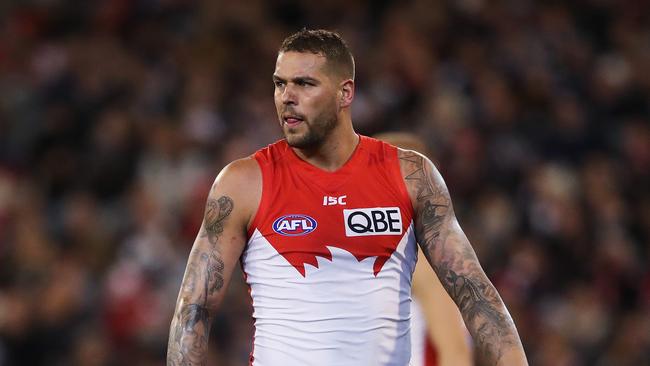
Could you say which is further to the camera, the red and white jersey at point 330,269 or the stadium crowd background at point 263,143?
the stadium crowd background at point 263,143

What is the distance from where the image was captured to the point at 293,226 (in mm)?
4754

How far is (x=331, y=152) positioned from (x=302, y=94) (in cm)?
32

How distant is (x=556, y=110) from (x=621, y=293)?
198cm

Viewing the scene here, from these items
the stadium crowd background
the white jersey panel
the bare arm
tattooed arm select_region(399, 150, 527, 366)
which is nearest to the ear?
tattooed arm select_region(399, 150, 527, 366)

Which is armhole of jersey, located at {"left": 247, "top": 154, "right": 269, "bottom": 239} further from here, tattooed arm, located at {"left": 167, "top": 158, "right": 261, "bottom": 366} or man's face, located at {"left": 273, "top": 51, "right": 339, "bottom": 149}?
man's face, located at {"left": 273, "top": 51, "right": 339, "bottom": 149}

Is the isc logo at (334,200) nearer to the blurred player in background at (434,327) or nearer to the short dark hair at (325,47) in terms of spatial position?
the short dark hair at (325,47)

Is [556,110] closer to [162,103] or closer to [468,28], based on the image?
[468,28]

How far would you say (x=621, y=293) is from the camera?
34.9ft

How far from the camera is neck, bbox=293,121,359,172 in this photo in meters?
4.94

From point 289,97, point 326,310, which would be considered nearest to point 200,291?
point 326,310

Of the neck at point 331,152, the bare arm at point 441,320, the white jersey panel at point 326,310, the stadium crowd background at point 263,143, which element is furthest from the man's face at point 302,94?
the stadium crowd background at point 263,143

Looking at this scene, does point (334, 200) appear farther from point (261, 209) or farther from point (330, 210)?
point (261, 209)

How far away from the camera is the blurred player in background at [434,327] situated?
5.53 m

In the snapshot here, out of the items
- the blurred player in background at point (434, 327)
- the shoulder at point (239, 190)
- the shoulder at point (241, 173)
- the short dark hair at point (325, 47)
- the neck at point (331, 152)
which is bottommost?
the blurred player in background at point (434, 327)
